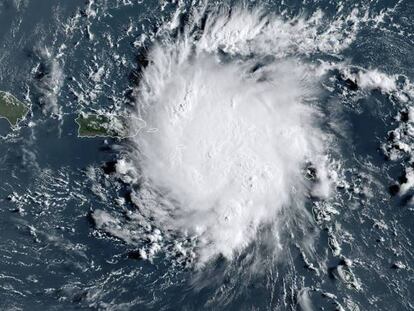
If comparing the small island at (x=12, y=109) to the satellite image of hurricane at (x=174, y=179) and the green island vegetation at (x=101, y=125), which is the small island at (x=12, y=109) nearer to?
the satellite image of hurricane at (x=174, y=179)

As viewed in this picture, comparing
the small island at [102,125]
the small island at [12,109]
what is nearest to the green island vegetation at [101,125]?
the small island at [102,125]

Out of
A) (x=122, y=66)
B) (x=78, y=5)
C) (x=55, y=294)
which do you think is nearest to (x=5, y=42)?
(x=78, y=5)

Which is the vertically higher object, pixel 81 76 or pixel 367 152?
pixel 367 152

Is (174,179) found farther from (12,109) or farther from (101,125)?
(12,109)

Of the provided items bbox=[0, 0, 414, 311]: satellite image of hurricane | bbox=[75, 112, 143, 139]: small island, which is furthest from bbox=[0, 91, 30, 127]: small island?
bbox=[75, 112, 143, 139]: small island

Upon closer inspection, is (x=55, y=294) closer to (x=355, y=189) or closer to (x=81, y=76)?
(x=81, y=76)

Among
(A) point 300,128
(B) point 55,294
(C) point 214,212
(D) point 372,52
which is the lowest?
(B) point 55,294
